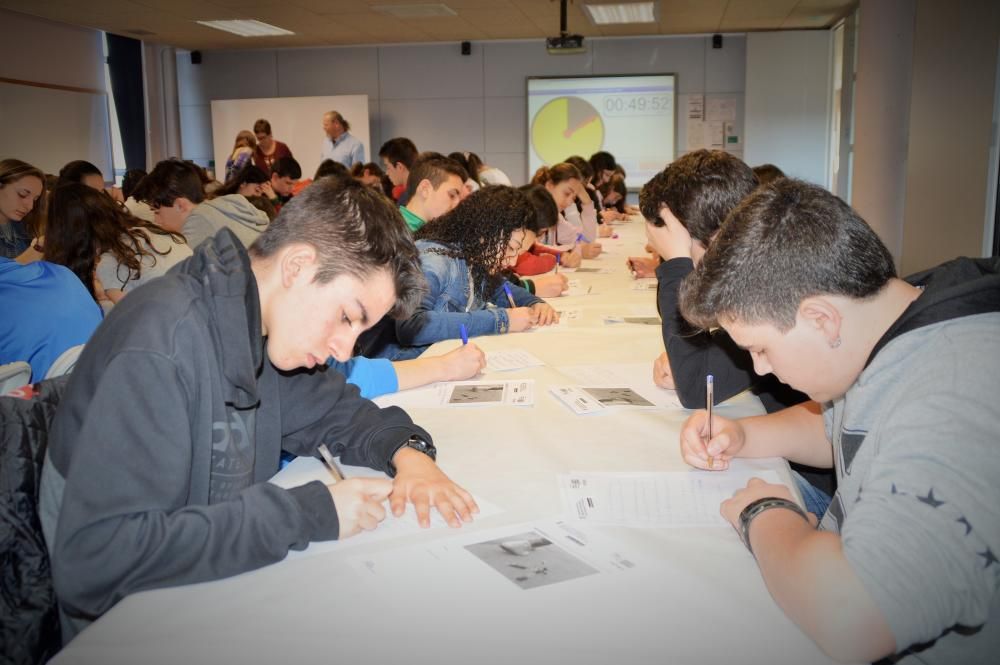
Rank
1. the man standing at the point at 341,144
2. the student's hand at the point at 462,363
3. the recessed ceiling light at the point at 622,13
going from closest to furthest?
the student's hand at the point at 462,363, the recessed ceiling light at the point at 622,13, the man standing at the point at 341,144

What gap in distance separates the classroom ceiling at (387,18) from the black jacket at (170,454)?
703 cm

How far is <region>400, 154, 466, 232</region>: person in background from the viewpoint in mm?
3631

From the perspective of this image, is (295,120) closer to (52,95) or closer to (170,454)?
(52,95)

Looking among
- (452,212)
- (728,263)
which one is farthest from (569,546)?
(452,212)

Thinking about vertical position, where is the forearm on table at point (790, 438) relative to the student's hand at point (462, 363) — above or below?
below

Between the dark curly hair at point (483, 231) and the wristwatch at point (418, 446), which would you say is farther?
the dark curly hair at point (483, 231)

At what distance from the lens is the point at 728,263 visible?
1089 mm

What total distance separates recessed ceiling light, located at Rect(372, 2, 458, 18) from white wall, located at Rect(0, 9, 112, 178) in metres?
3.72

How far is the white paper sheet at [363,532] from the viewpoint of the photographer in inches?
→ 44.4

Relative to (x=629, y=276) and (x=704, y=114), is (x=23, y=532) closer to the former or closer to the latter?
(x=629, y=276)

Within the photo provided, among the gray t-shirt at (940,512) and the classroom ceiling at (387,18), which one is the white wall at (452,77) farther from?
the gray t-shirt at (940,512)

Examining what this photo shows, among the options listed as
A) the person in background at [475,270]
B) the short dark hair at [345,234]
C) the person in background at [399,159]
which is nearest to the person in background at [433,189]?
the person in background at [475,270]

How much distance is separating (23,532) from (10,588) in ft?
0.23

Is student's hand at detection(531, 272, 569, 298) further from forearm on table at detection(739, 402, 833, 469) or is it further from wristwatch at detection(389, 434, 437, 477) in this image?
wristwatch at detection(389, 434, 437, 477)
